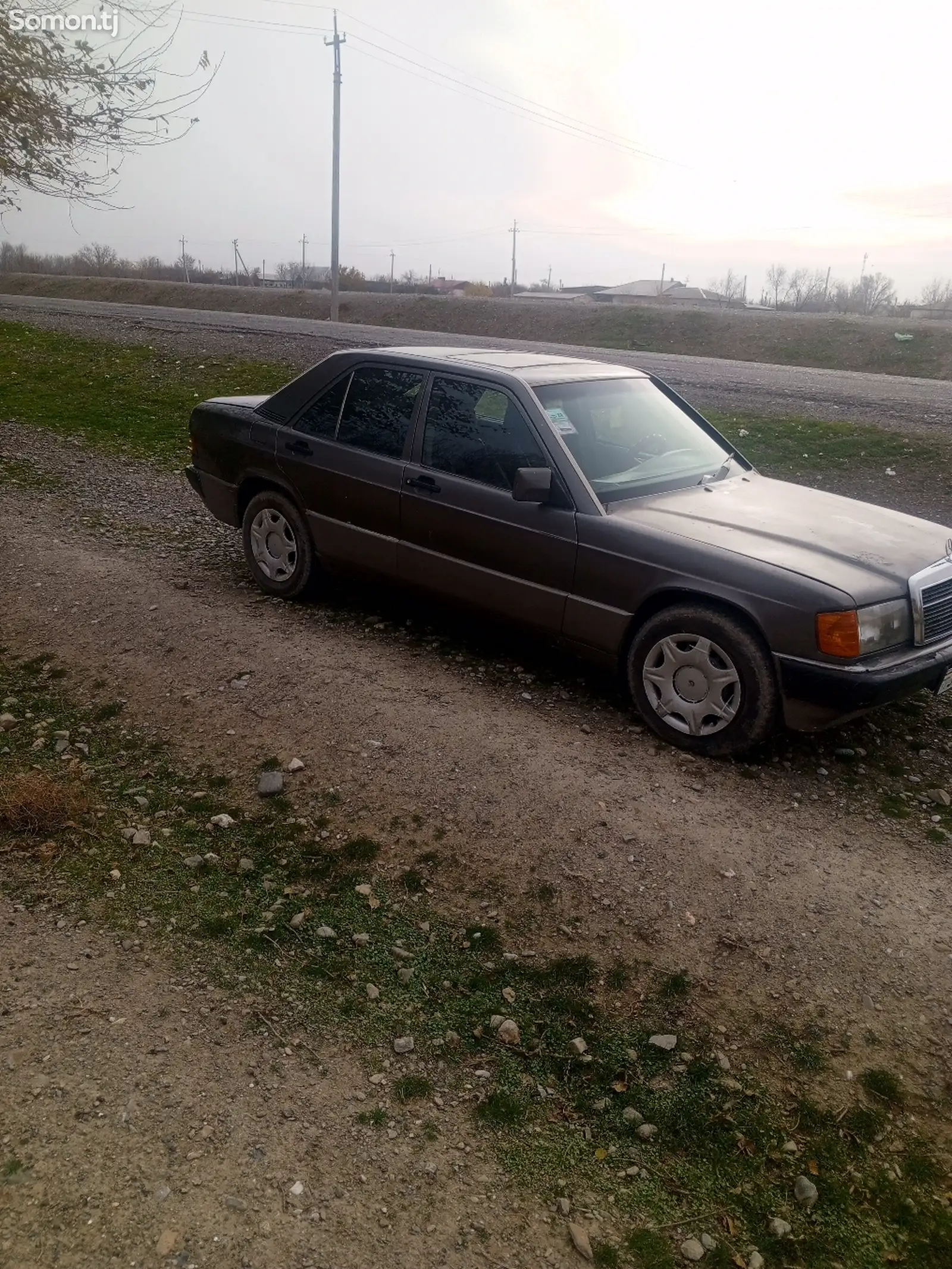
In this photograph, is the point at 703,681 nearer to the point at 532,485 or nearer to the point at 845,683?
the point at 845,683

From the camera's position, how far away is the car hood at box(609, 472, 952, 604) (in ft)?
13.7

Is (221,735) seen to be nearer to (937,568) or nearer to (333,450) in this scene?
(333,450)

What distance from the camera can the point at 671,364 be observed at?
56.2 feet

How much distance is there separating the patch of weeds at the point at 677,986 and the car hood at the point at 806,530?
70.2 inches

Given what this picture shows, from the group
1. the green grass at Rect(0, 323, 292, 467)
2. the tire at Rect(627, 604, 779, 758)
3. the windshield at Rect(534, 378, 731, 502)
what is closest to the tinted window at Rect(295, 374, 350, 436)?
the windshield at Rect(534, 378, 731, 502)

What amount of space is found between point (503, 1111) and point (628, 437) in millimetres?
3641

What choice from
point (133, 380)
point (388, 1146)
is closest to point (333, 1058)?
point (388, 1146)

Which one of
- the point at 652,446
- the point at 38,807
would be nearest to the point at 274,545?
the point at 652,446

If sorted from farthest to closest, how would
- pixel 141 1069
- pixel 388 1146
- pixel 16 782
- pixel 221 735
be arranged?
1. pixel 221 735
2. pixel 16 782
3. pixel 141 1069
4. pixel 388 1146

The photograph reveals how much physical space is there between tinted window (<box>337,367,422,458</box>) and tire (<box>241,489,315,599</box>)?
0.68 m

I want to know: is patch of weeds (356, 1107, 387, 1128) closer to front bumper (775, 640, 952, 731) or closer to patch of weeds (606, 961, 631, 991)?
patch of weeds (606, 961, 631, 991)

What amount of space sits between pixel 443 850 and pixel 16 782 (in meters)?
1.99

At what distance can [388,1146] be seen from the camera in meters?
2.55

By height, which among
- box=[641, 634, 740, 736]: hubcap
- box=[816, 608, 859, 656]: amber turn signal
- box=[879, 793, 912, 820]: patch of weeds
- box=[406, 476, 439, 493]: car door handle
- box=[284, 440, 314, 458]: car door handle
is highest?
box=[284, 440, 314, 458]: car door handle
